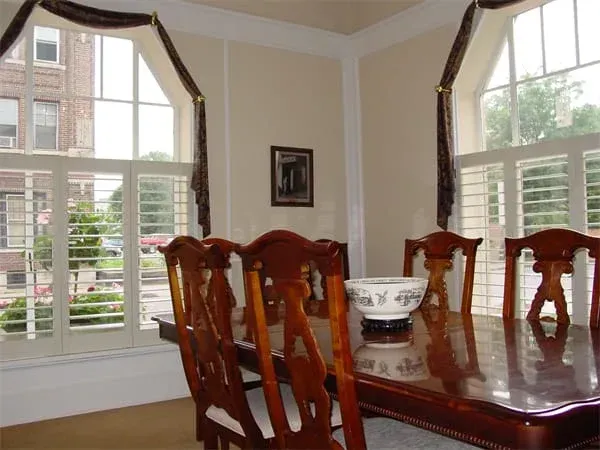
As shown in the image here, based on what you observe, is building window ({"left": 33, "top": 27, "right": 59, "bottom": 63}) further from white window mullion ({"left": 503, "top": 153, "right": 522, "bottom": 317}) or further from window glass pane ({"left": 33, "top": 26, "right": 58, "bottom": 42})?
white window mullion ({"left": 503, "top": 153, "right": 522, "bottom": 317})

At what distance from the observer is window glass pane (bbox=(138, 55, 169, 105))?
4.04 metres

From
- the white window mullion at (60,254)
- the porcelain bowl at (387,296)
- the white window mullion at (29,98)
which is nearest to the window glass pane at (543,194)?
the porcelain bowl at (387,296)

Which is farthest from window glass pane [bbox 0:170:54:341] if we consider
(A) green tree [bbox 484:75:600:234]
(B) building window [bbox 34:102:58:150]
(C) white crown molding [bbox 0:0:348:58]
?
(A) green tree [bbox 484:75:600:234]

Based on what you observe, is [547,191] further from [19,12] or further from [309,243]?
[19,12]

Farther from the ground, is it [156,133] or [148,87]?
[148,87]

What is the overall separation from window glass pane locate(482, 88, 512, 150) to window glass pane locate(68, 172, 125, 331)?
2.47 metres

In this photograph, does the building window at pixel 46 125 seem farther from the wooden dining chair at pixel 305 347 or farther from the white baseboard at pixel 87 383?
the wooden dining chair at pixel 305 347

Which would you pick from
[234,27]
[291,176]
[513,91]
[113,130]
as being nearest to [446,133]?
[513,91]

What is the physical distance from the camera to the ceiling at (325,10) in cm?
434

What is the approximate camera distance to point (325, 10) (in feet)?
15.6

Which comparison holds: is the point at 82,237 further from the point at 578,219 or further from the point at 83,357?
the point at 578,219

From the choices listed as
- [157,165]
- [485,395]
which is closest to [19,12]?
[157,165]

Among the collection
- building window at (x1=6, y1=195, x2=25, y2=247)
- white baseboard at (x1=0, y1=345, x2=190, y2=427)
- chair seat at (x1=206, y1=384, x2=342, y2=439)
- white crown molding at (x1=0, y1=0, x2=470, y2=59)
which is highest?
white crown molding at (x1=0, y1=0, x2=470, y2=59)

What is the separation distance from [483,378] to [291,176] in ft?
10.7
